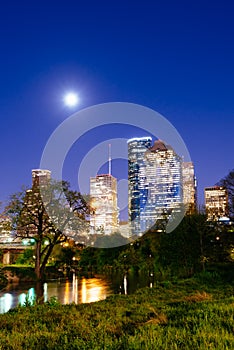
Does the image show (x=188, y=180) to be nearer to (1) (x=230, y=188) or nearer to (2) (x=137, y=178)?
(2) (x=137, y=178)

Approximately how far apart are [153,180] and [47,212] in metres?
121

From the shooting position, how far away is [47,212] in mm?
31031

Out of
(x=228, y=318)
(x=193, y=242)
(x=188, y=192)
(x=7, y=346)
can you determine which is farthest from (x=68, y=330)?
(x=188, y=192)

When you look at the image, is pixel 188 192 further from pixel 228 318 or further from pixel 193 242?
pixel 228 318

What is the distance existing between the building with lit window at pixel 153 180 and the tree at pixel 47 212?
318 ft

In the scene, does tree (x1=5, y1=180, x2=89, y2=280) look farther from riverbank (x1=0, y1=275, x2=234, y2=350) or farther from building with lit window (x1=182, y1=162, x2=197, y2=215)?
building with lit window (x1=182, y1=162, x2=197, y2=215)

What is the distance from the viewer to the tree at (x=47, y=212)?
30609 mm

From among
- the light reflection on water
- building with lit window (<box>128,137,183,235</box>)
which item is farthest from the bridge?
building with lit window (<box>128,137,183,235</box>)

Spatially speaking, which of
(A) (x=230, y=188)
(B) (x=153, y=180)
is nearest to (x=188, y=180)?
(B) (x=153, y=180)

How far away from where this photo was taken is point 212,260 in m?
30.1

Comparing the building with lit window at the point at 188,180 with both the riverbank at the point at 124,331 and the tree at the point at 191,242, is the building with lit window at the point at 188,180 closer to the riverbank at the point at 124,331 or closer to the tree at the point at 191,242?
the tree at the point at 191,242

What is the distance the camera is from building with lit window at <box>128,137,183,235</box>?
137 meters

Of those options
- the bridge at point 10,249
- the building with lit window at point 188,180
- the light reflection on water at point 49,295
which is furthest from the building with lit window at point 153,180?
the light reflection on water at point 49,295

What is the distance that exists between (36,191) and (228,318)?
86.5ft
